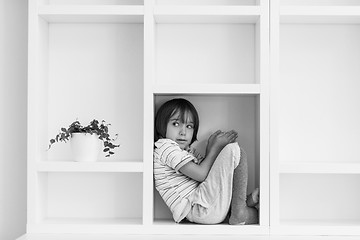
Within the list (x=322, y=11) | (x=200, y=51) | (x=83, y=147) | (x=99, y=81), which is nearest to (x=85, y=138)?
(x=83, y=147)

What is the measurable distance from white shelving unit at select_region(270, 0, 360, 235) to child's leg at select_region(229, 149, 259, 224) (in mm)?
238

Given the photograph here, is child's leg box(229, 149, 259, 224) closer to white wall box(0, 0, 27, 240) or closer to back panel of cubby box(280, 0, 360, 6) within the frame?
back panel of cubby box(280, 0, 360, 6)

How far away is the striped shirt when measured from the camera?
2.19m

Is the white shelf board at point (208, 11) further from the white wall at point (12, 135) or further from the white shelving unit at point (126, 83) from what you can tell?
the white wall at point (12, 135)

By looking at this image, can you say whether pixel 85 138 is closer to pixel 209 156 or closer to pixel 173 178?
pixel 173 178

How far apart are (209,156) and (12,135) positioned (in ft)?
2.82

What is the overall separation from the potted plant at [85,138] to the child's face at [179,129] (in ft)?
0.80

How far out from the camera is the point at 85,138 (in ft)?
7.16

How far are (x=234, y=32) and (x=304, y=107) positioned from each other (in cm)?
44

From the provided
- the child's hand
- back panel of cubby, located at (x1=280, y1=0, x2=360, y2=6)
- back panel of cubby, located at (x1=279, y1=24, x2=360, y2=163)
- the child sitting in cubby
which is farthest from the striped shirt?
back panel of cubby, located at (x1=280, y1=0, x2=360, y2=6)

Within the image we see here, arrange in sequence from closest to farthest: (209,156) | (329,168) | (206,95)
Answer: (329,168) → (209,156) → (206,95)

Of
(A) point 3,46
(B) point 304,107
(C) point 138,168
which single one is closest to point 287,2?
(B) point 304,107

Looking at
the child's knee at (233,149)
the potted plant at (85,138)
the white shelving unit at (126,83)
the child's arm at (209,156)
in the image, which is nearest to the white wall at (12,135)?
the white shelving unit at (126,83)

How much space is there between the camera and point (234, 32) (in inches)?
93.9
